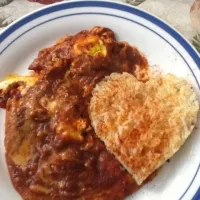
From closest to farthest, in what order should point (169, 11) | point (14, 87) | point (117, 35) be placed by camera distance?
point (14, 87) → point (117, 35) → point (169, 11)

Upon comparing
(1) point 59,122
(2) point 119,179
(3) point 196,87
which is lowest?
(2) point 119,179

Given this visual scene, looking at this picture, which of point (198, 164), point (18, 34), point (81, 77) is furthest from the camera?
point (18, 34)

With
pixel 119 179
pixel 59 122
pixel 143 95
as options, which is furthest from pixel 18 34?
pixel 119 179

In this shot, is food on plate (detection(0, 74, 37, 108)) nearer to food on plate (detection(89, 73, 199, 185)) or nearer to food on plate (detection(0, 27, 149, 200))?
food on plate (detection(0, 27, 149, 200))

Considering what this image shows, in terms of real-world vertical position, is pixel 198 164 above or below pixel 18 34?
below

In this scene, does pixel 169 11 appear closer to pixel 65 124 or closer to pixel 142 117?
pixel 142 117

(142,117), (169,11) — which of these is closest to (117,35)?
(169,11)

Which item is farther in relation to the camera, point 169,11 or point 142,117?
point 169,11

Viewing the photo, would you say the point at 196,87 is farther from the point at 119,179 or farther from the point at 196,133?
the point at 119,179
